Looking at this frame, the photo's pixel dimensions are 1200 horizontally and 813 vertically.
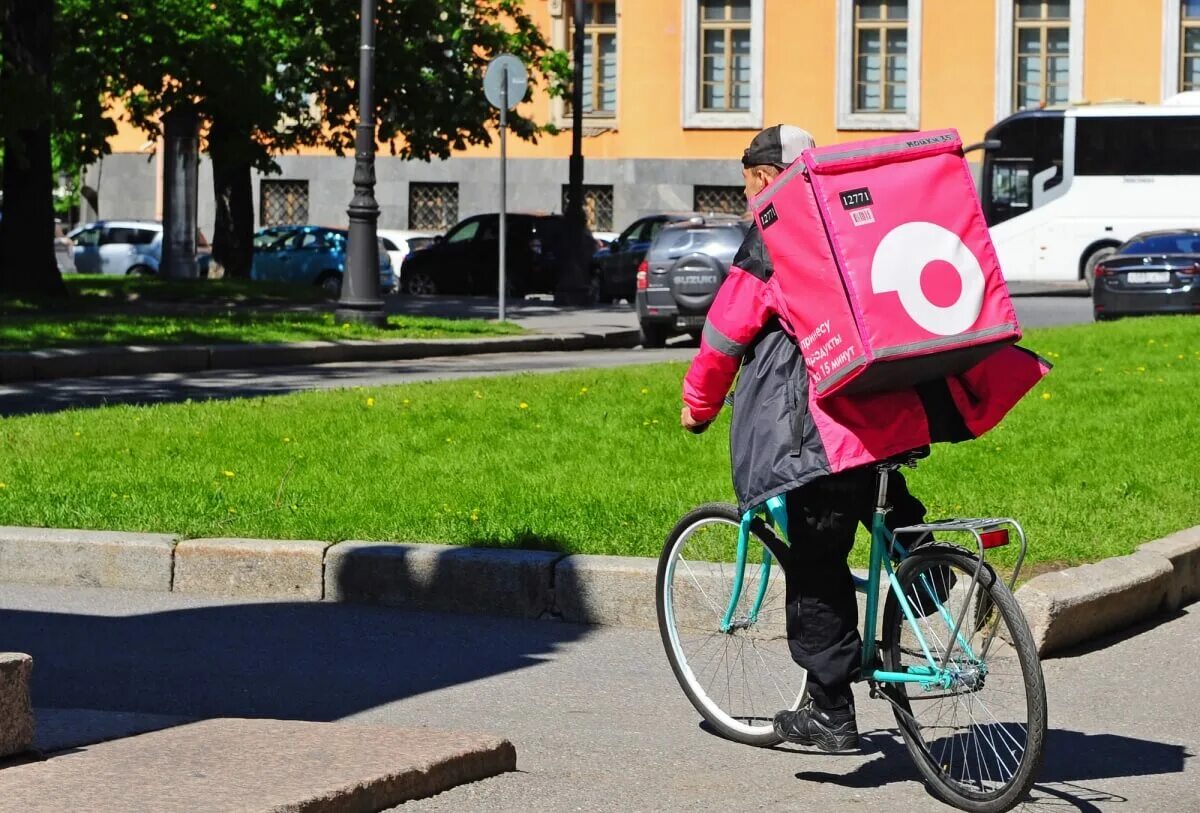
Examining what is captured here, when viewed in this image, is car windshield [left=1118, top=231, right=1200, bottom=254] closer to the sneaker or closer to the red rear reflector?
the sneaker

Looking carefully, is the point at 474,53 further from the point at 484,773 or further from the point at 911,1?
the point at 484,773

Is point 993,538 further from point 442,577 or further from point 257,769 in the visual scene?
point 442,577

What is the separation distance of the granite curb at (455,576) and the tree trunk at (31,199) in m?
16.4

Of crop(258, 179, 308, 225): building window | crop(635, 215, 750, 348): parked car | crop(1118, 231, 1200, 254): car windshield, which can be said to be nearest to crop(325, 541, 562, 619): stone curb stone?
crop(635, 215, 750, 348): parked car

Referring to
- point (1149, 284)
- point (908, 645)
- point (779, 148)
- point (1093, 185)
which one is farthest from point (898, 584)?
point (1093, 185)

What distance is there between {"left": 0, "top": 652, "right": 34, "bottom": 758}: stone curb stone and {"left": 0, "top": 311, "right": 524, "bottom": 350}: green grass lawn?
1317 cm

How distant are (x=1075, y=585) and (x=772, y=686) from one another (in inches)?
64.7

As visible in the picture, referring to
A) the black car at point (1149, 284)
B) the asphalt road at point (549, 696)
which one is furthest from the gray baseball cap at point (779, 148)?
the black car at point (1149, 284)

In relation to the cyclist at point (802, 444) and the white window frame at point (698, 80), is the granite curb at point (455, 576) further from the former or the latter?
the white window frame at point (698, 80)

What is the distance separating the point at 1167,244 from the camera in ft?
87.3

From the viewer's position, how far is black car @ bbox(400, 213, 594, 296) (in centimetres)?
3497

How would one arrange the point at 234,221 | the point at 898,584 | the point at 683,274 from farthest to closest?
the point at 234,221 → the point at 683,274 → the point at 898,584

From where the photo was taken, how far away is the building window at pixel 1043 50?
138 feet

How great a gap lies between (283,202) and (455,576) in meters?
41.6
